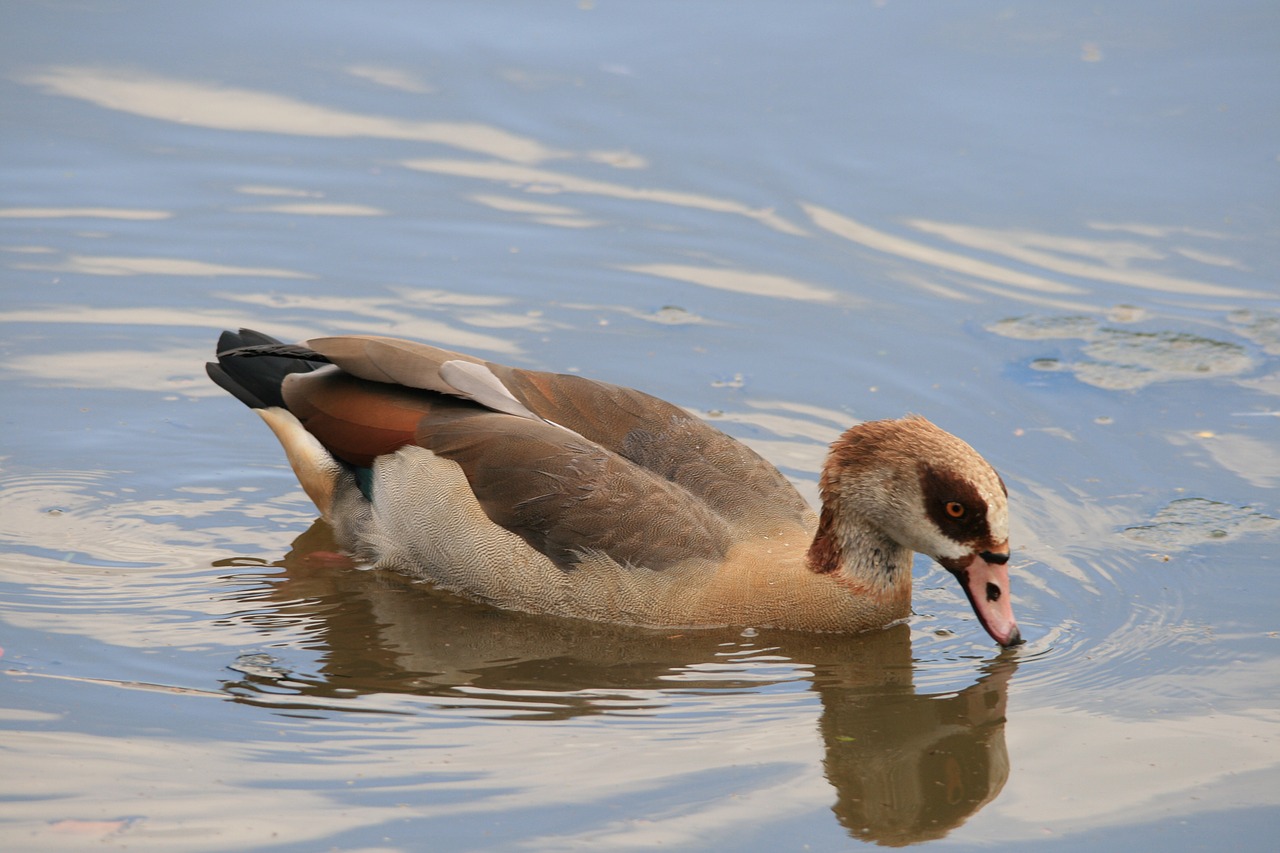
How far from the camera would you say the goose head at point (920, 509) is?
729 centimetres

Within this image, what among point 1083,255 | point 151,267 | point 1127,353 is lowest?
point 1127,353

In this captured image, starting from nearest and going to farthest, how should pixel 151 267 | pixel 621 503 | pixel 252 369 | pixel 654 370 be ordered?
pixel 621 503 < pixel 252 369 < pixel 654 370 < pixel 151 267

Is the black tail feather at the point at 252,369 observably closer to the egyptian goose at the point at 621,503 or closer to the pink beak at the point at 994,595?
→ the egyptian goose at the point at 621,503

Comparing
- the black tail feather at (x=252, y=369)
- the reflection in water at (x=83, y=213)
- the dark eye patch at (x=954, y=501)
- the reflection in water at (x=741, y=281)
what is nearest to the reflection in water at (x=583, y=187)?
the reflection in water at (x=741, y=281)

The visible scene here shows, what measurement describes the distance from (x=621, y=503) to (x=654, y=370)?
2230 mm

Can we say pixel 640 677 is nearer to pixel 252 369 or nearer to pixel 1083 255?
pixel 252 369

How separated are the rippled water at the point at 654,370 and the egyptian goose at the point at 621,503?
0.20 metres

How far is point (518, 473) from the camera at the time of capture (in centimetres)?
780

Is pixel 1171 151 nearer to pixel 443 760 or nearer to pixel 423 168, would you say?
pixel 423 168

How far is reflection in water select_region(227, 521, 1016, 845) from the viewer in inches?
257

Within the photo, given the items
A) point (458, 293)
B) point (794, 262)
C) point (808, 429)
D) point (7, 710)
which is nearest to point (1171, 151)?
point (794, 262)

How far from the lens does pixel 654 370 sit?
9.82 m

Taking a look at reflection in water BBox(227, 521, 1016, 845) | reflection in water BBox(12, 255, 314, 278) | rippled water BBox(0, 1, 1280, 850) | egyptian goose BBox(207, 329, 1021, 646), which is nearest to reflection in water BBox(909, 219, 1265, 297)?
rippled water BBox(0, 1, 1280, 850)

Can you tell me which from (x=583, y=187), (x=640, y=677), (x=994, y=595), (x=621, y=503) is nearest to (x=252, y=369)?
(x=621, y=503)
